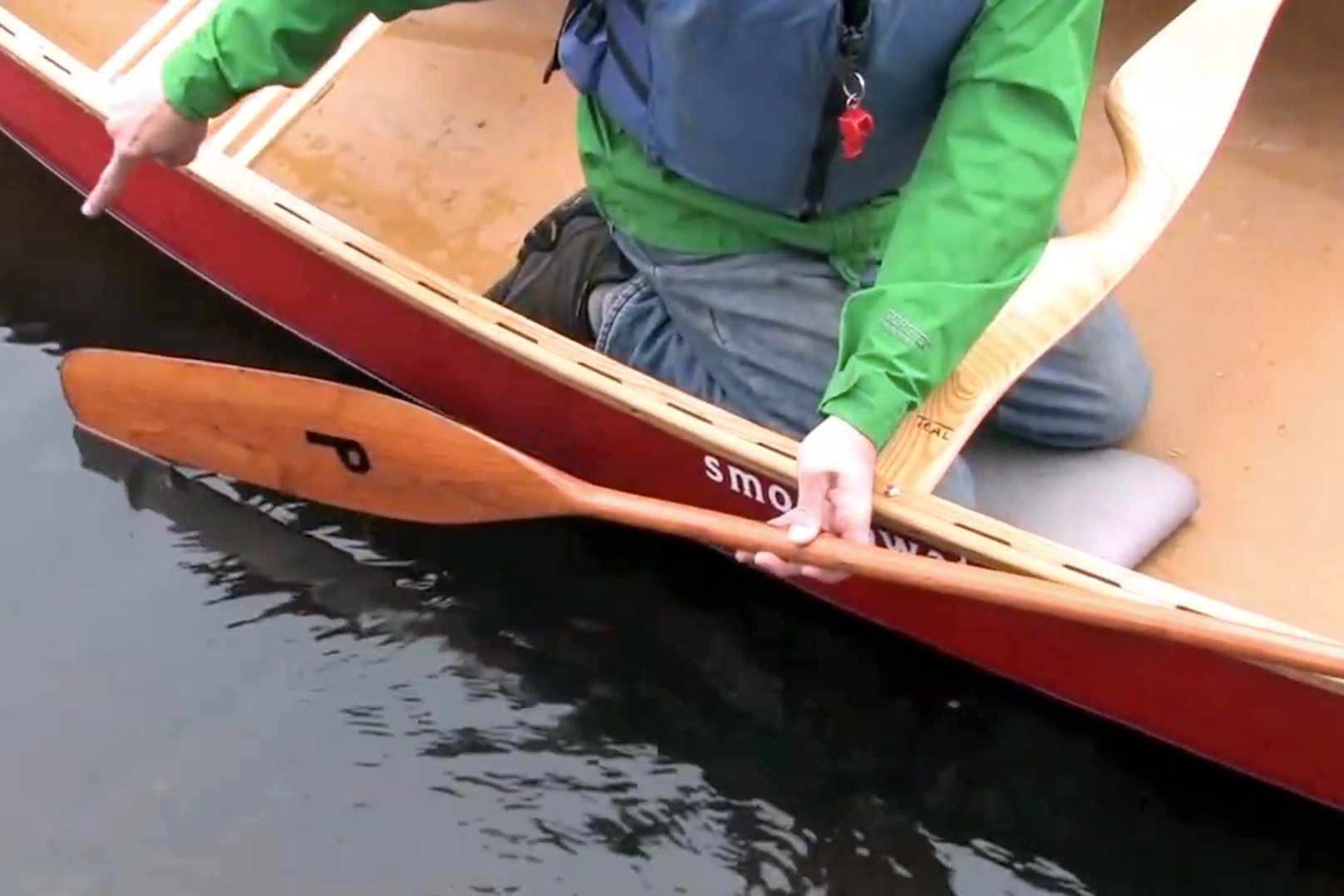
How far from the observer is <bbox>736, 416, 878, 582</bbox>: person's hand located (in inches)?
58.2

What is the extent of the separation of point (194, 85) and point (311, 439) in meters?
0.47

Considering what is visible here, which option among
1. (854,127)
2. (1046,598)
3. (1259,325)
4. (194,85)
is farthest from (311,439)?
(1259,325)

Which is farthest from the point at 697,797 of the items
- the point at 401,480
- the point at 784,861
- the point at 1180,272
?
the point at 1180,272

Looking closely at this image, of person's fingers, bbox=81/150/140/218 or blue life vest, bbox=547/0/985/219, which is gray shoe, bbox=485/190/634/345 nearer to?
blue life vest, bbox=547/0/985/219

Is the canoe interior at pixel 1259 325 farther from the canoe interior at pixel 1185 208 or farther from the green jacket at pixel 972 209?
the green jacket at pixel 972 209

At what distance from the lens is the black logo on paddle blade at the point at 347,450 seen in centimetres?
193

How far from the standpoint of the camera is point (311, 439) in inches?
77.7

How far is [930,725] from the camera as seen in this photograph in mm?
1955

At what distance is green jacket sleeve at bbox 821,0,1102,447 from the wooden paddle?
153mm

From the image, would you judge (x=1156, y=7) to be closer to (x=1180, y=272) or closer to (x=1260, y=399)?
(x=1180, y=272)

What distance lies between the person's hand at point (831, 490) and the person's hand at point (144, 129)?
72cm

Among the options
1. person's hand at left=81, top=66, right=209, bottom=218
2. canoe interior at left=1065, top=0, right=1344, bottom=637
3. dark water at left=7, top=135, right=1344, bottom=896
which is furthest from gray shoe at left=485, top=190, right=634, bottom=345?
canoe interior at left=1065, top=0, right=1344, bottom=637

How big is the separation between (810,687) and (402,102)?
1.08 m

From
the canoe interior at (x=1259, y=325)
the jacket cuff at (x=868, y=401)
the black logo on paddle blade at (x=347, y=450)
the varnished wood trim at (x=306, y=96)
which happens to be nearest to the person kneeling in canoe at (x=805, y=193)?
the jacket cuff at (x=868, y=401)
